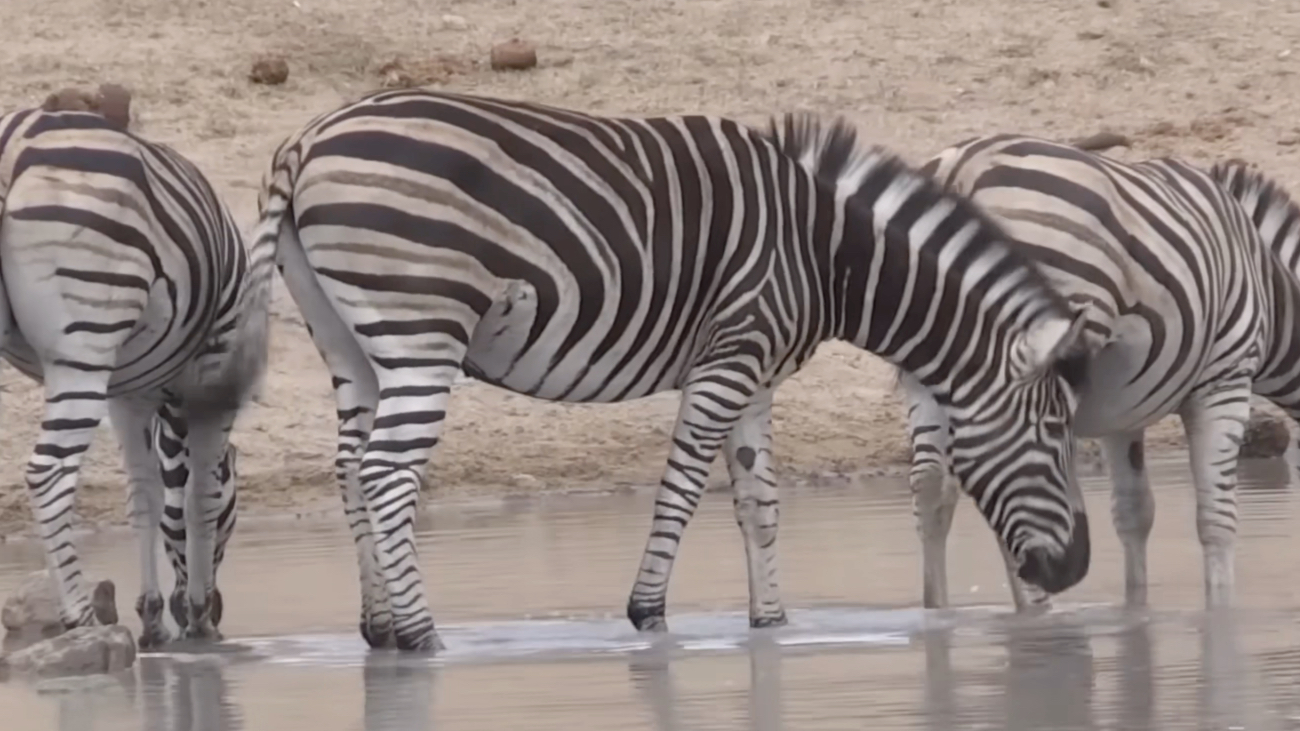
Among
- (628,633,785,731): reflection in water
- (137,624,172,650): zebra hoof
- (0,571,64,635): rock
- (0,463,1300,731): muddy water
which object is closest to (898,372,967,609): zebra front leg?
(0,463,1300,731): muddy water

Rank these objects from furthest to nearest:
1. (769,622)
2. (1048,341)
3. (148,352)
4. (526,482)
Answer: (526,482)
(148,352)
(769,622)
(1048,341)

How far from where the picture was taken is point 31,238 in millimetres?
9219

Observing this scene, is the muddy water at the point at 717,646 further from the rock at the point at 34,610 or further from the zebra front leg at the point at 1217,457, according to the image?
the rock at the point at 34,610

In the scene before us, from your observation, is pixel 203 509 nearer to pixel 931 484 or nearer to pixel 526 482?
pixel 931 484

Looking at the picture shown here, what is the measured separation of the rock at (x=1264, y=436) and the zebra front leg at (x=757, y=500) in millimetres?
5984

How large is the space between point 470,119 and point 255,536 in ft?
15.8

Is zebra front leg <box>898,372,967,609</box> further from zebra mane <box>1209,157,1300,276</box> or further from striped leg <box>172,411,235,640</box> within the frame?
striped leg <box>172,411,235,640</box>

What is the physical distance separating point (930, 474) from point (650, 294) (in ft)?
5.14

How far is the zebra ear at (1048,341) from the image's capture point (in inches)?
376

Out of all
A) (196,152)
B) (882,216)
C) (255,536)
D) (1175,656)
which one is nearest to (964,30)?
(196,152)

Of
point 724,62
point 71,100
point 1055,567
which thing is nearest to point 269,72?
point 71,100

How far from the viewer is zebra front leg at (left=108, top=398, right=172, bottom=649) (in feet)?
33.4

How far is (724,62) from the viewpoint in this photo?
25.1 meters

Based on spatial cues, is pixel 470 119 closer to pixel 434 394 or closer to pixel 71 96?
pixel 434 394
